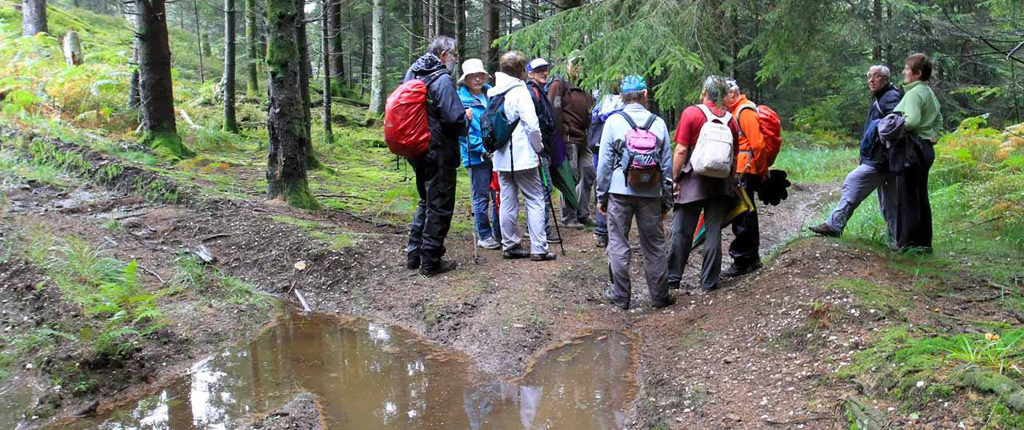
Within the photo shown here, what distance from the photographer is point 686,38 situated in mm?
7711

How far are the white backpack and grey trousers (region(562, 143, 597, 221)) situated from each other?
107 inches

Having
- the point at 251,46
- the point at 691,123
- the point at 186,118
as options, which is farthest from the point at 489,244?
the point at 251,46

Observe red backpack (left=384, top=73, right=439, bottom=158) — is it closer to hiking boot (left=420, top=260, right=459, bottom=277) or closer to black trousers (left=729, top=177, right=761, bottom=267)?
hiking boot (left=420, top=260, right=459, bottom=277)

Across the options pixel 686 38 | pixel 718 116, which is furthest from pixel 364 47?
pixel 718 116

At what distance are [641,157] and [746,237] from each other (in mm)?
1633

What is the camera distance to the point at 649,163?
18.3 ft

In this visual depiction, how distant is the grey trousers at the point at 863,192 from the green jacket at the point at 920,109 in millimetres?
556

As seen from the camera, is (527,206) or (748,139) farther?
(527,206)

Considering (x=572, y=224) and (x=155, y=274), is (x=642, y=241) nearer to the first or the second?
(x=572, y=224)

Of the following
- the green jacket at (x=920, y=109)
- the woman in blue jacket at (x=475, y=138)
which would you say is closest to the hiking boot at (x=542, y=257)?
the woman in blue jacket at (x=475, y=138)

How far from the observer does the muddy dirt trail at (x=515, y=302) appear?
12.8 ft

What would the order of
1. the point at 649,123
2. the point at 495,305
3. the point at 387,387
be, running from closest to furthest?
the point at 387,387 → the point at 495,305 → the point at 649,123

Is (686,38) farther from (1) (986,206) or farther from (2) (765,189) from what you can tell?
(1) (986,206)

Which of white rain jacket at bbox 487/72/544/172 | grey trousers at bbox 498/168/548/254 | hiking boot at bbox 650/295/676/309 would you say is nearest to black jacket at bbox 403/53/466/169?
white rain jacket at bbox 487/72/544/172
